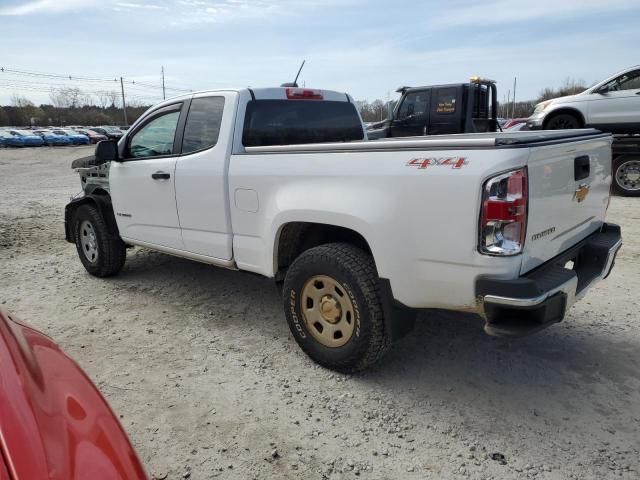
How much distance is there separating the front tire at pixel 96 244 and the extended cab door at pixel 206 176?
147 centimetres

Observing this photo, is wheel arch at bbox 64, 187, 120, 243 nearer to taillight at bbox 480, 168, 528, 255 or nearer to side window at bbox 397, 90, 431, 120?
taillight at bbox 480, 168, 528, 255

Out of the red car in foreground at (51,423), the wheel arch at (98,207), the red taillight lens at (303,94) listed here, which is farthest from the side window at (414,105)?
the red car in foreground at (51,423)

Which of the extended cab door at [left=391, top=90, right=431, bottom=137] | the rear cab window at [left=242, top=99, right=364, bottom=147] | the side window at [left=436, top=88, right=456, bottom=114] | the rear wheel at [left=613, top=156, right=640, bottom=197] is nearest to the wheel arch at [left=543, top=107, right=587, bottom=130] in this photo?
the rear wheel at [left=613, top=156, right=640, bottom=197]

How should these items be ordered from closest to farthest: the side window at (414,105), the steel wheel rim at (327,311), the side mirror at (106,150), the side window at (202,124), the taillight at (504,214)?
the taillight at (504,214), the steel wheel rim at (327,311), the side window at (202,124), the side mirror at (106,150), the side window at (414,105)

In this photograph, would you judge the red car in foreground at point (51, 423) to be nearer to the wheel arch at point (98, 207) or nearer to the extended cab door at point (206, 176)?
the extended cab door at point (206, 176)

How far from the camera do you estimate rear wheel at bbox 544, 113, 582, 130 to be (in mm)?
11211

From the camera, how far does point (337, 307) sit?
3.25 meters

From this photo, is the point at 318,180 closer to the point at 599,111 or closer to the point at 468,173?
the point at 468,173

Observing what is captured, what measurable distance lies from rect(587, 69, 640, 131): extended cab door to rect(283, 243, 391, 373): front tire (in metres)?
9.74

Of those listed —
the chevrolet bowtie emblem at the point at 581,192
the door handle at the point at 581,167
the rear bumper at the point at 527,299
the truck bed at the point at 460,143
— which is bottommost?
the rear bumper at the point at 527,299

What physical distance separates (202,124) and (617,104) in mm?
9685

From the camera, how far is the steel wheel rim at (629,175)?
391 inches

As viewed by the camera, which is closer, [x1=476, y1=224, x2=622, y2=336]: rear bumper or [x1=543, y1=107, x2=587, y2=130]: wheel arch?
[x1=476, y1=224, x2=622, y2=336]: rear bumper

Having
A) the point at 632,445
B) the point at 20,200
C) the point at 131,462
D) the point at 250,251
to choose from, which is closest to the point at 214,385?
the point at 250,251
